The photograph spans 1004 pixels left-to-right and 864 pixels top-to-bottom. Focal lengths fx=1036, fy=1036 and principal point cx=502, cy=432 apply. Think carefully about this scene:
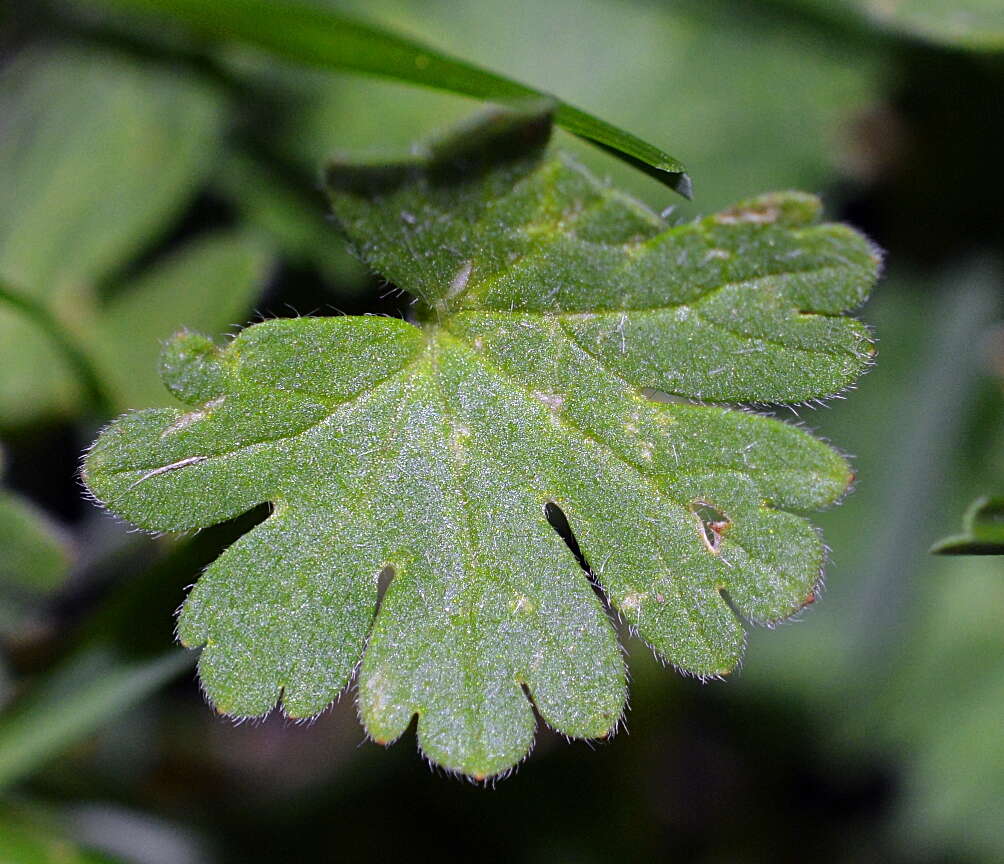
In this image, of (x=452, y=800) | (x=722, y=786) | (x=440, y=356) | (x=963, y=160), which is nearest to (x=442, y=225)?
(x=440, y=356)

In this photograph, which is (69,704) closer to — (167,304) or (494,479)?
(167,304)

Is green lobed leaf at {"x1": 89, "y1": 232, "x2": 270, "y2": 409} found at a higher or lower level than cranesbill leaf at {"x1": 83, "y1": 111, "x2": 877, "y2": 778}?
lower

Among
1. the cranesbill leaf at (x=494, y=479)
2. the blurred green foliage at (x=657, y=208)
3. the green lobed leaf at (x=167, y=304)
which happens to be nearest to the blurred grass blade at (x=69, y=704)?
the blurred green foliage at (x=657, y=208)

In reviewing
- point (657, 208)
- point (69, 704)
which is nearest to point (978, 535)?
point (657, 208)

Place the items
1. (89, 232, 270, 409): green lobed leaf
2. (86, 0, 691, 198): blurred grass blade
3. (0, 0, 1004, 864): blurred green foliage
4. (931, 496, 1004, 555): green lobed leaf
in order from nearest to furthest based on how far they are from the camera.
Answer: (931, 496, 1004, 555): green lobed leaf < (86, 0, 691, 198): blurred grass blade < (89, 232, 270, 409): green lobed leaf < (0, 0, 1004, 864): blurred green foliage

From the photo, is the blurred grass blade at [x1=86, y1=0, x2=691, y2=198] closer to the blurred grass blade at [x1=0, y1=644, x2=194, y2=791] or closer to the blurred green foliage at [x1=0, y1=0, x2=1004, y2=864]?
the blurred green foliage at [x1=0, y1=0, x2=1004, y2=864]

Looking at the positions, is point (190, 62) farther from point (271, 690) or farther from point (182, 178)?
point (271, 690)

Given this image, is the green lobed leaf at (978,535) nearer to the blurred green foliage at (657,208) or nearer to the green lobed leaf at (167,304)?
the blurred green foliage at (657,208)

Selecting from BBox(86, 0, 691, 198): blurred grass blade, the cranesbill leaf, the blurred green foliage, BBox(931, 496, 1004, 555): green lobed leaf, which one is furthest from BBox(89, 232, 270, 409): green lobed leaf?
BBox(931, 496, 1004, 555): green lobed leaf
